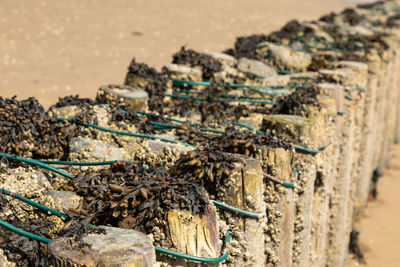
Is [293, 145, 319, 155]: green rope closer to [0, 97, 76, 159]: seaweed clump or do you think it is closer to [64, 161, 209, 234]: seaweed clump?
[64, 161, 209, 234]: seaweed clump

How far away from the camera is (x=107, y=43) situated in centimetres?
2323

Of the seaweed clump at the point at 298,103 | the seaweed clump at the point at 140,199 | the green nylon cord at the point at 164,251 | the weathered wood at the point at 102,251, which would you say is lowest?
the green nylon cord at the point at 164,251

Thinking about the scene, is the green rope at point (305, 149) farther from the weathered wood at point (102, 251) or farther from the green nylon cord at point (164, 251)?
the weathered wood at point (102, 251)

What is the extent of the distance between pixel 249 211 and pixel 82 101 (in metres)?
2.66

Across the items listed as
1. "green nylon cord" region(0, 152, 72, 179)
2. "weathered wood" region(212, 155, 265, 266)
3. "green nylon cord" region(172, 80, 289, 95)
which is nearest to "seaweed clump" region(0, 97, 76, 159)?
"green nylon cord" region(0, 152, 72, 179)

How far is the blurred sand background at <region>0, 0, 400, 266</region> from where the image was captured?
41.8ft

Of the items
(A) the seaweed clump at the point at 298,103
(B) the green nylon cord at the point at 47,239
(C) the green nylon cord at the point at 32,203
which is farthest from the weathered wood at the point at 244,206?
(A) the seaweed clump at the point at 298,103

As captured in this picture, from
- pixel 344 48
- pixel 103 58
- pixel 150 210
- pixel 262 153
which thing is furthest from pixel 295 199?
pixel 103 58

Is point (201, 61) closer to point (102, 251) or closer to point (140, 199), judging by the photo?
point (140, 199)

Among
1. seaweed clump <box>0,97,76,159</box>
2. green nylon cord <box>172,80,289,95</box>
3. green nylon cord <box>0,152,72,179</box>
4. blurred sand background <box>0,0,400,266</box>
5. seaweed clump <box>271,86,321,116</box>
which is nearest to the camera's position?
green nylon cord <box>0,152,72,179</box>

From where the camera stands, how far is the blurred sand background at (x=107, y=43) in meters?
12.7

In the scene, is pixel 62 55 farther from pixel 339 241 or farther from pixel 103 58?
pixel 339 241

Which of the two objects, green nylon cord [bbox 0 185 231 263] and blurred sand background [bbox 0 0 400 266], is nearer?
green nylon cord [bbox 0 185 231 263]

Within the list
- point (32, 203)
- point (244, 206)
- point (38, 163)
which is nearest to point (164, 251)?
point (244, 206)
